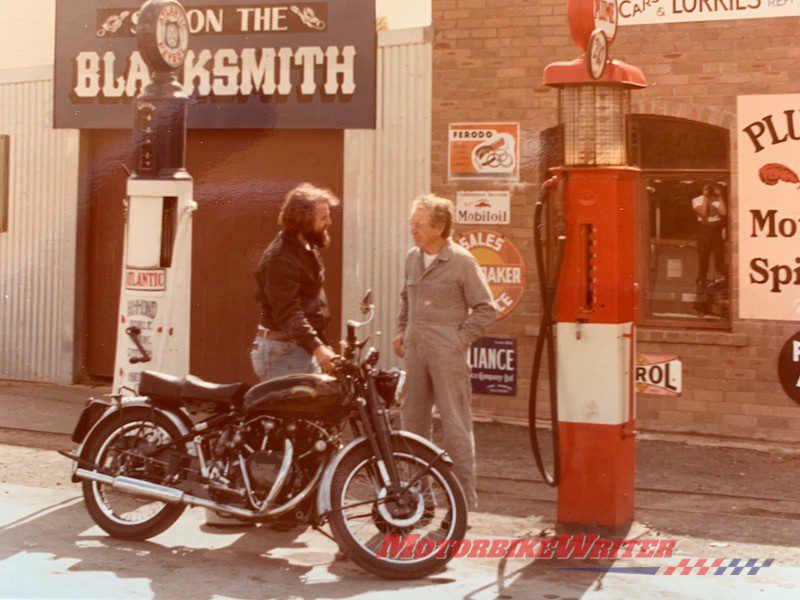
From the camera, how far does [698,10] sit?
1092 centimetres

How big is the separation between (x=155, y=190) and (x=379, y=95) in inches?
176

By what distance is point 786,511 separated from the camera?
822 cm

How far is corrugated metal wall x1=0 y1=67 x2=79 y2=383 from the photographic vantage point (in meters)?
13.6

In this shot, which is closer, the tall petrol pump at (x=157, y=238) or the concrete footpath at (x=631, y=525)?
the concrete footpath at (x=631, y=525)

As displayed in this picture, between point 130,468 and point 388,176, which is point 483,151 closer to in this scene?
point 388,176

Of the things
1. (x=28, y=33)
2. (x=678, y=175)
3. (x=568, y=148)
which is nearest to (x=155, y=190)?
(x=568, y=148)

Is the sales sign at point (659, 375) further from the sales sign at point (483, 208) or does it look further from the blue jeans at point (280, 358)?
the blue jeans at point (280, 358)

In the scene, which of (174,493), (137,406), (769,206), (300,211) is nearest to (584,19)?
(300,211)

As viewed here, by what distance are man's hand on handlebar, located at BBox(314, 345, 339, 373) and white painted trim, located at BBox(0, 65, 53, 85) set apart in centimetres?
796

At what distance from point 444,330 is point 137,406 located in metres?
1.79

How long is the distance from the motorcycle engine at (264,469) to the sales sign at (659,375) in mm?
5088

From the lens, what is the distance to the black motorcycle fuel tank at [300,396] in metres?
6.65

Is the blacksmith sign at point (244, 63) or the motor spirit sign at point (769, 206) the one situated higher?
the blacksmith sign at point (244, 63)

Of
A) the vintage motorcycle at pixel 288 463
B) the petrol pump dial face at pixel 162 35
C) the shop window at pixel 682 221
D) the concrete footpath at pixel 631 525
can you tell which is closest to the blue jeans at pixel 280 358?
the vintage motorcycle at pixel 288 463
